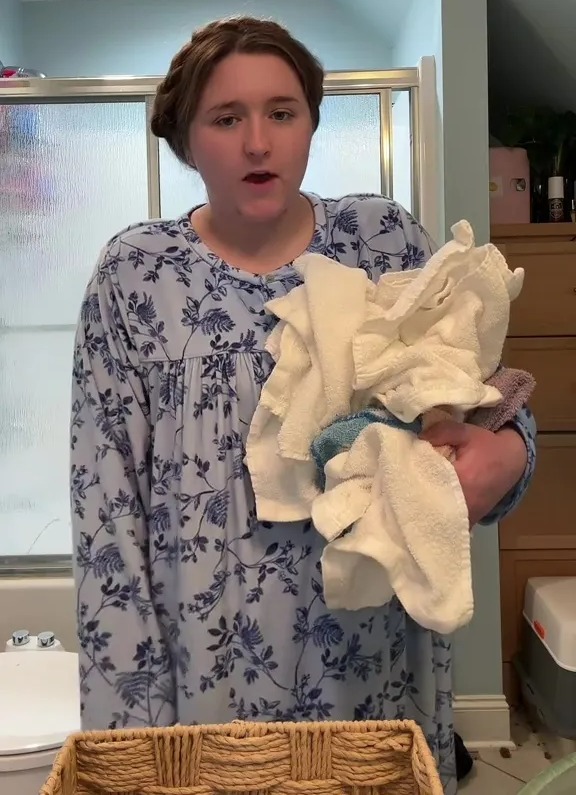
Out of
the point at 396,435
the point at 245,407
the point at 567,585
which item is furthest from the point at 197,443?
the point at 567,585

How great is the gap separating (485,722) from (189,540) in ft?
4.42

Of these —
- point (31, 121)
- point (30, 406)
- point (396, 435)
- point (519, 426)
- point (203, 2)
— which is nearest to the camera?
point (396, 435)

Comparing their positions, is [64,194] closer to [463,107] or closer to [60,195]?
[60,195]

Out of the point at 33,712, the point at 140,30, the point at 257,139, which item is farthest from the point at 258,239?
the point at 140,30

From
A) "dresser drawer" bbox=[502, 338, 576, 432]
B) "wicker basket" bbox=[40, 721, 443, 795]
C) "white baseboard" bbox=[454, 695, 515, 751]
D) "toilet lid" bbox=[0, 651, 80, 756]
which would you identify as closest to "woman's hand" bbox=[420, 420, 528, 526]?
"wicker basket" bbox=[40, 721, 443, 795]

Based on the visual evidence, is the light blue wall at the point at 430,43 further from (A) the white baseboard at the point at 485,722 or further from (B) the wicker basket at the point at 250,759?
(B) the wicker basket at the point at 250,759

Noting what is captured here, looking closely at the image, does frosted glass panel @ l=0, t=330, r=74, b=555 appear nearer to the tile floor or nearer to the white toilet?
the white toilet

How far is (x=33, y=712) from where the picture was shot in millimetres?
1256

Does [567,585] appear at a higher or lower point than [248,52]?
lower

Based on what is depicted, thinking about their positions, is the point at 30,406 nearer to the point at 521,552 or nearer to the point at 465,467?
the point at 521,552

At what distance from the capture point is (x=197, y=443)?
2.50ft

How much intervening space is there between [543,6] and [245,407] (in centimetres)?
139

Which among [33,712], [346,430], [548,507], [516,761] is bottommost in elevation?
[516,761]

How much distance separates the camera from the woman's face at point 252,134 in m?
0.74
